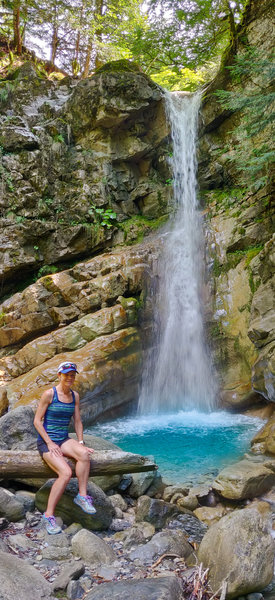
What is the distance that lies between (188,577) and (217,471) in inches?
123

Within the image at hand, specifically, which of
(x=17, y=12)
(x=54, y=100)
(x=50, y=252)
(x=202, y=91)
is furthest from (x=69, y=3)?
(x=50, y=252)

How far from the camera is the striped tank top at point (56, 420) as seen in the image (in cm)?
394

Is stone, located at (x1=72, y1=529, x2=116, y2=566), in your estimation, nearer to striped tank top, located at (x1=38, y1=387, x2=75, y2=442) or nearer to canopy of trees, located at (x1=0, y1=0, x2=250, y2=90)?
striped tank top, located at (x1=38, y1=387, x2=75, y2=442)

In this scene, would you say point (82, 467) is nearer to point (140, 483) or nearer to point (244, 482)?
point (140, 483)

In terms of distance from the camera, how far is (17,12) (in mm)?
15859

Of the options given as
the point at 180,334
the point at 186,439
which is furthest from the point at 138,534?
the point at 180,334

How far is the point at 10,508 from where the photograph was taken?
12.2ft

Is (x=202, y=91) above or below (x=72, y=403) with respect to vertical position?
above

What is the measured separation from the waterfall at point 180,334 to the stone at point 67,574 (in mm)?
7167

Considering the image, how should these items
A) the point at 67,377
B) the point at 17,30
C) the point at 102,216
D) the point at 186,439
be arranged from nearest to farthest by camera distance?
1. the point at 67,377
2. the point at 186,439
3. the point at 102,216
4. the point at 17,30

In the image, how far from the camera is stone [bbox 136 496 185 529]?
14.0ft

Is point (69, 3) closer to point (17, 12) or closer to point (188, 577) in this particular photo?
point (17, 12)

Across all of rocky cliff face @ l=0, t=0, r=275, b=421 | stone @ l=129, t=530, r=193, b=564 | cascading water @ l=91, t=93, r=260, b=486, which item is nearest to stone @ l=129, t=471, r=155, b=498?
cascading water @ l=91, t=93, r=260, b=486

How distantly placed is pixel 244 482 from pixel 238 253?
6.81m
